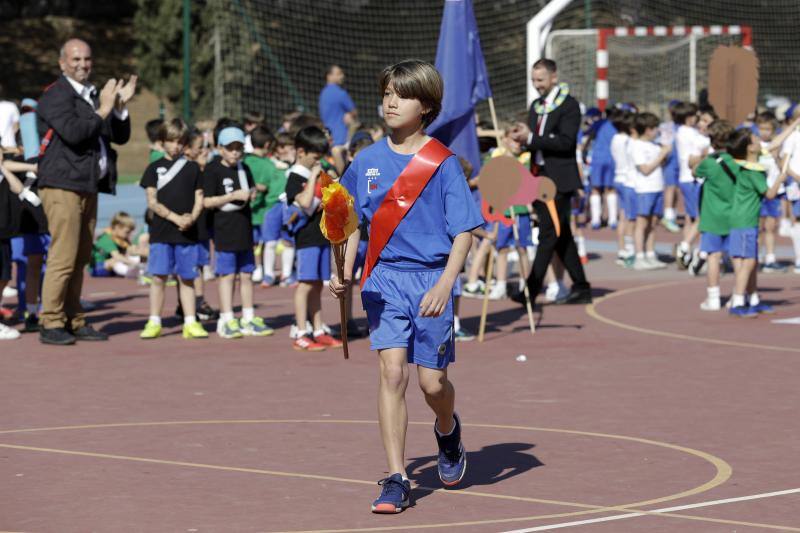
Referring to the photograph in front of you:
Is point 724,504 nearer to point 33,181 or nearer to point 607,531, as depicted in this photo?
point 607,531

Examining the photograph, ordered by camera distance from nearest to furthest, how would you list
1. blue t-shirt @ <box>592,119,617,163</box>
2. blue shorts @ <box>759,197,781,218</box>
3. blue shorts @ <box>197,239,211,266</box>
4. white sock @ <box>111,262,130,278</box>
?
blue shorts @ <box>197,239,211,266</box> < blue shorts @ <box>759,197,781,218</box> < white sock @ <box>111,262,130,278</box> < blue t-shirt @ <box>592,119,617,163</box>

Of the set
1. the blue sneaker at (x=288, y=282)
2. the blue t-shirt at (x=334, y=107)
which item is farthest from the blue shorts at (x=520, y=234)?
the blue t-shirt at (x=334, y=107)

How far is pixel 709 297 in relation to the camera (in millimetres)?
14406

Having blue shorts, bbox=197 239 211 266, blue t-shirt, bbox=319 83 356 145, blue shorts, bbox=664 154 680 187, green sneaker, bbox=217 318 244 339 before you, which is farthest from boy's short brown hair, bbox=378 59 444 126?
blue shorts, bbox=664 154 680 187

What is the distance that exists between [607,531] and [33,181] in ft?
27.3

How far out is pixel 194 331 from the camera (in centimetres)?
1291

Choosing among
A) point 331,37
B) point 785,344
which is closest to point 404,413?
point 785,344

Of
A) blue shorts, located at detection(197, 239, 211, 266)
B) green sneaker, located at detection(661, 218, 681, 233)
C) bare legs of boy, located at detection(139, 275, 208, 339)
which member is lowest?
green sneaker, located at detection(661, 218, 681, 233)

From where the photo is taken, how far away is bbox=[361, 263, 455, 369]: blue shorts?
6855 millimetres

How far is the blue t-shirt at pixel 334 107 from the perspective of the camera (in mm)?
21078

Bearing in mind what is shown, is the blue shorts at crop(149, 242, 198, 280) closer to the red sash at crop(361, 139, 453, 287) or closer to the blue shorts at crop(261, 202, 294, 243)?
the blue shorts at crop(261, 202, 294, 243)

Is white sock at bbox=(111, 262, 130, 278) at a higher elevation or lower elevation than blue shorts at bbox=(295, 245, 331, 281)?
lower

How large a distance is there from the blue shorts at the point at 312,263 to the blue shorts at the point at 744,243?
3.95m

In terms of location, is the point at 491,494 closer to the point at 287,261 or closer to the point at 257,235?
the point at 287,261
